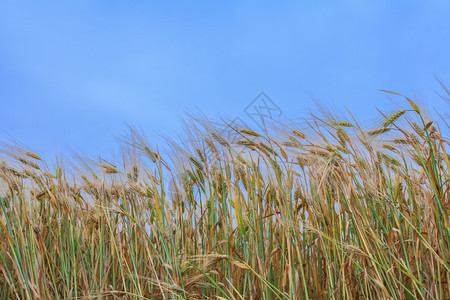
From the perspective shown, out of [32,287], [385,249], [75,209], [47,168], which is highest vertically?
[47,168]

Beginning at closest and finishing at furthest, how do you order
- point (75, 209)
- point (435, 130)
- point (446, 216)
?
point (446, 216) < point (435, 130) < point (75, 209)

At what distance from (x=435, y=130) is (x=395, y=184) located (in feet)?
1.04

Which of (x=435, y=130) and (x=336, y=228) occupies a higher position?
(x=435, y=130)

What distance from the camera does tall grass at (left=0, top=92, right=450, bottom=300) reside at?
198 centimetres

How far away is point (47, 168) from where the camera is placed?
2568mm

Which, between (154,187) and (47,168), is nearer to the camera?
(154,187)

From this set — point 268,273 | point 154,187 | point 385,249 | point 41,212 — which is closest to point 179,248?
point 154,187

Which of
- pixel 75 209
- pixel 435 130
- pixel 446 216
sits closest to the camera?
pixel 446 216

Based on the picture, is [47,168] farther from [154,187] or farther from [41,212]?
[154,187]

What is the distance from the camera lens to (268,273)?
2.09 meters

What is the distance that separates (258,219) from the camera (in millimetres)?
2096

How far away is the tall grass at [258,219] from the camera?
1979 millimetres

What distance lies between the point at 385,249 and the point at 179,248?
3.27 feet

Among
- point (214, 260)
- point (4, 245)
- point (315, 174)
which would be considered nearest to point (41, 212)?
point (4, 245)
